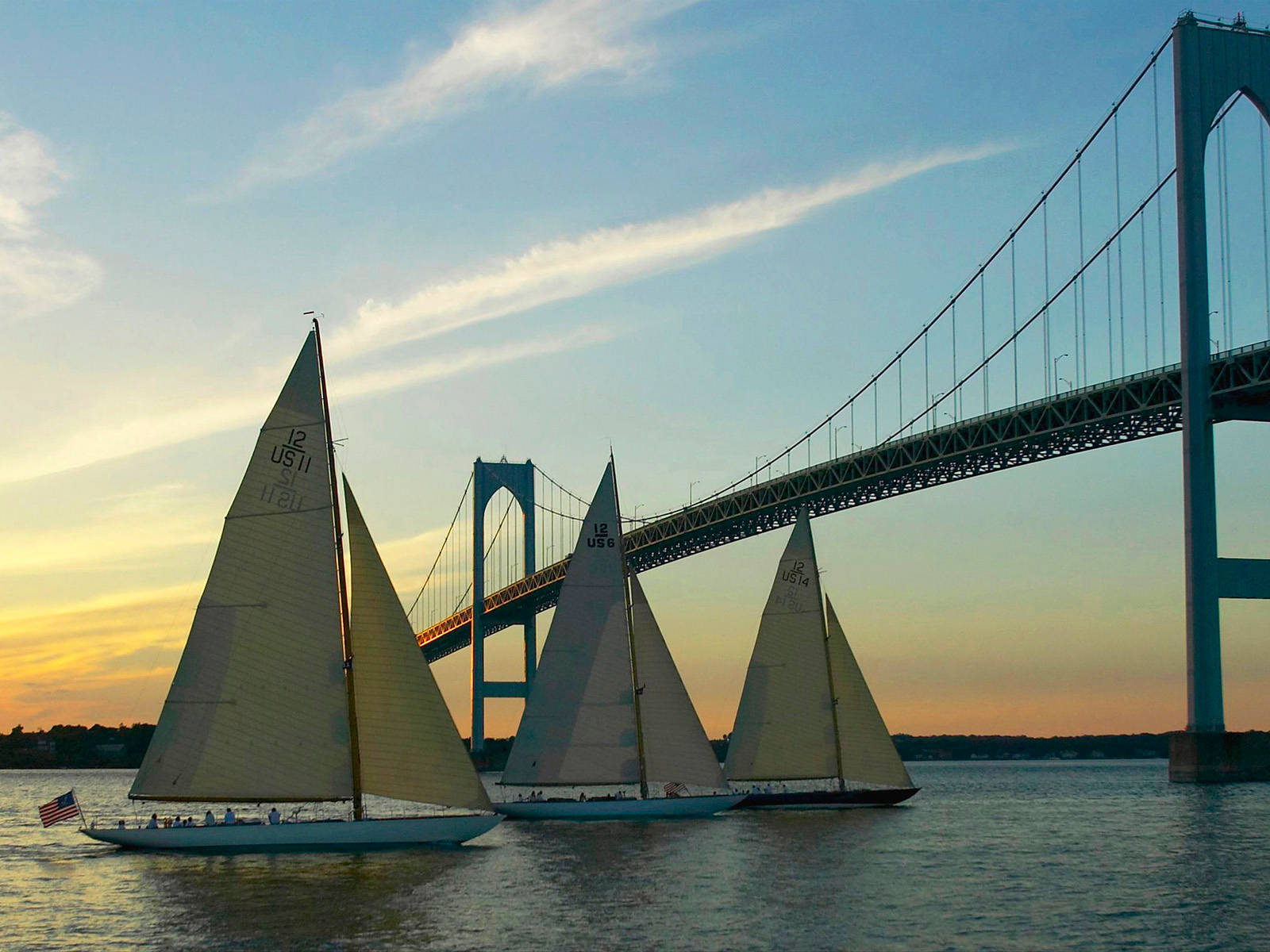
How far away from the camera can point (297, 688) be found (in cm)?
2156

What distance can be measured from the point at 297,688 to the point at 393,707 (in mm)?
1330

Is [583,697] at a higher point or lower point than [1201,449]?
lower

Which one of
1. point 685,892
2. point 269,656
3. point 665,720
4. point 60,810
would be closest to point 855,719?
point 665,720

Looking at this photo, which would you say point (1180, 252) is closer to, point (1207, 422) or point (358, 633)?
point (1207, 422)

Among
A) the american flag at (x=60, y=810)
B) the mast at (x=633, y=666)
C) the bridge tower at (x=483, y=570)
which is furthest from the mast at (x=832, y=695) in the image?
the bridge tower at (x=483, y=570)

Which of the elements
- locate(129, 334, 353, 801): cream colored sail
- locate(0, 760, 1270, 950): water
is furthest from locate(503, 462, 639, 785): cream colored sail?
locate(129, 334, 353, 801): cream colored sail

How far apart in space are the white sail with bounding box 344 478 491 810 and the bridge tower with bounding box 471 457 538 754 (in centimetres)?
4100

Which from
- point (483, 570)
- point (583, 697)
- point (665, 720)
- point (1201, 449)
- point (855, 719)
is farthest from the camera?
point (483, 570)

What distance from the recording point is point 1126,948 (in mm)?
16266

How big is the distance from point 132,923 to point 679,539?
41761mm

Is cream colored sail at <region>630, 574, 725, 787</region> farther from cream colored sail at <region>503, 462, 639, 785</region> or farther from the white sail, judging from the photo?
the white sail

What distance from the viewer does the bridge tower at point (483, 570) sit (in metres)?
67.4

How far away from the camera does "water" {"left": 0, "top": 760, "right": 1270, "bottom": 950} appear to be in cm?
1667

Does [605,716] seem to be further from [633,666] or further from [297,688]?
[297,688]
